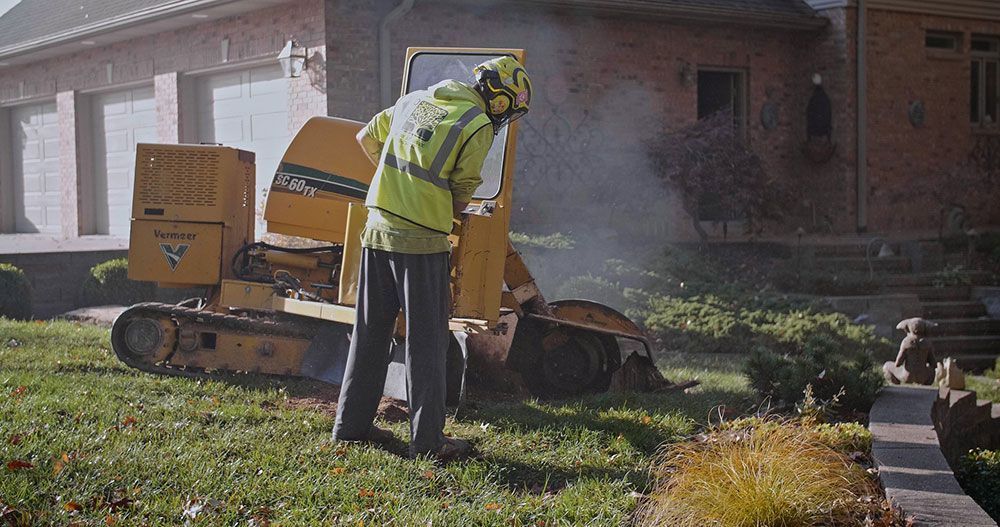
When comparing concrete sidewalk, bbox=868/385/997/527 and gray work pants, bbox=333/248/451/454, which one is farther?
gray work pants, bbox=333/248/451/454

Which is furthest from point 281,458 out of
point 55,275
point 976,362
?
point 976,362

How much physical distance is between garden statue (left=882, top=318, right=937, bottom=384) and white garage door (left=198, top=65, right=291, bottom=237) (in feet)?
24.5

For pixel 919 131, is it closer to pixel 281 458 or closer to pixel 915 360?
pixel 915 360

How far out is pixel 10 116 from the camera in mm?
21094

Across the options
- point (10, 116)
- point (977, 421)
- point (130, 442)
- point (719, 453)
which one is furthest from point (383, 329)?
point (10, 116)

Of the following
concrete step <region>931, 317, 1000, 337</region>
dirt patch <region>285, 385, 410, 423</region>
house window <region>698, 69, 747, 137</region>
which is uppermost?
house window <region>698, 69, 747, 137</region>

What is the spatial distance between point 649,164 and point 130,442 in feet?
32.2

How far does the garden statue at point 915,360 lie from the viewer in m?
8.52

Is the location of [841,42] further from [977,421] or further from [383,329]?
[383,329]

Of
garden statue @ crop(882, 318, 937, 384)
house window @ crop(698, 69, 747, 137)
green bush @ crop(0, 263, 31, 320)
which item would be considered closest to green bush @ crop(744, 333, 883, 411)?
garden statue @ crop(882, 318, 937, 384)

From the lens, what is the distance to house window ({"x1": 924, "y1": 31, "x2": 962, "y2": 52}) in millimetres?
17609

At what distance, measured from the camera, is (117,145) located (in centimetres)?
1764

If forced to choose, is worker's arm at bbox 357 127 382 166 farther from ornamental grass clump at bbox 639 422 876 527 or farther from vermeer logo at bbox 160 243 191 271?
ornamental grass clump at bbox 639 422 876 527

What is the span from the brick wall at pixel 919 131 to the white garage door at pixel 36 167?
43.6 ft
